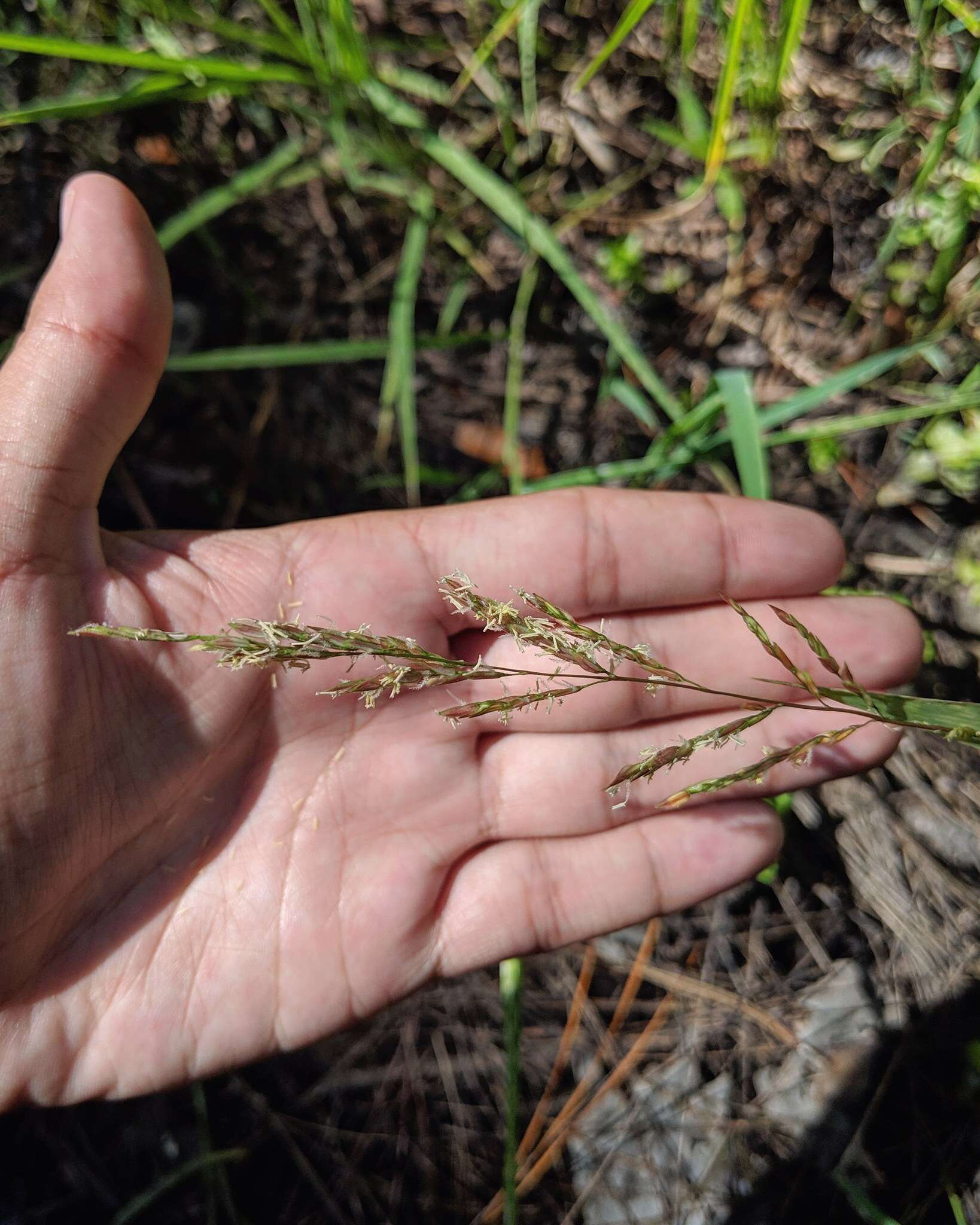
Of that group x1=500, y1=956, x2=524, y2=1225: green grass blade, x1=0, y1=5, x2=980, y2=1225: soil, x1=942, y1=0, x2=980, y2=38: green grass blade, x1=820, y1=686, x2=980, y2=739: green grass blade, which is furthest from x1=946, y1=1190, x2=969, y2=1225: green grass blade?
x1=942, y1=0, x2=980, y2=38: green grass blade

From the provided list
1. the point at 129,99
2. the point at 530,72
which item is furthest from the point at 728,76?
the point at 129,99

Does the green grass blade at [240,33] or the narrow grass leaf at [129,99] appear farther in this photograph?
the green grass blade at [240,33]

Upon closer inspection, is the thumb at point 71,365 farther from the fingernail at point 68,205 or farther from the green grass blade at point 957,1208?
the green grass blade at point 957,1208

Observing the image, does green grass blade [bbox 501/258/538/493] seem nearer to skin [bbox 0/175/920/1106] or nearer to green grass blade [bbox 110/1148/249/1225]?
skin [bbox 0/175/920/1106]

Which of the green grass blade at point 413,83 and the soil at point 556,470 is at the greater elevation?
the green grass blade at point 413,83

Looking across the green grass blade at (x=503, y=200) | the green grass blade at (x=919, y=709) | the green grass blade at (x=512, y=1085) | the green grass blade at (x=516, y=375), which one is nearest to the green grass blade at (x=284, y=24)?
the green grass blade at (x=503, y=200)

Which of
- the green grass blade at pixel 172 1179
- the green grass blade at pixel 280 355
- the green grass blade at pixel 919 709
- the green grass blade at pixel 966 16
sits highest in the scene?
the green grass blade at pixel 966 16

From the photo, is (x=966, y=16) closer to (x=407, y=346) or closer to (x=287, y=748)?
(x=407, y=346)

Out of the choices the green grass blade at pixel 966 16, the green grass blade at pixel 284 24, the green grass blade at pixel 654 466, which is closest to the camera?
the green grass blade at pixel 966 16
